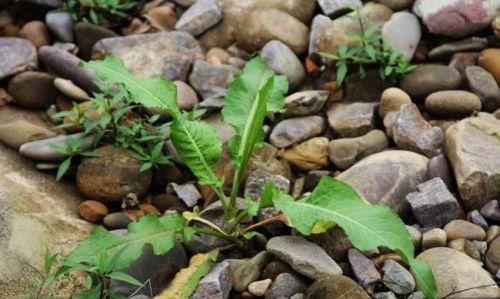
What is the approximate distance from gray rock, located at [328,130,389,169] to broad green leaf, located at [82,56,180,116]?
0.98m

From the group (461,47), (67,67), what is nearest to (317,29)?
(461,47)

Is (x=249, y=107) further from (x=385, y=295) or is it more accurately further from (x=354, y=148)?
(x=385, y=295)

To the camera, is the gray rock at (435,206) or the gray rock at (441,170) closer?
the gray rock at (435,206)

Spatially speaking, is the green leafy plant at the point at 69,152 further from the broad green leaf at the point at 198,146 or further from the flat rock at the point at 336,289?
the flat rock at the point at 336,289

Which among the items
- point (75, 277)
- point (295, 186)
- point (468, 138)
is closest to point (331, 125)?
point (295, 186)

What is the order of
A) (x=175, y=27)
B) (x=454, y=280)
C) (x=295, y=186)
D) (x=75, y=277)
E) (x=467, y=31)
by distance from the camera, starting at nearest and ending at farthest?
(x=454, y=280) → (x=75, y=277) → (x=295, y=186) → (x=467, y=31) → (x=175, y=27)

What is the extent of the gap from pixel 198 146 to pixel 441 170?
131cm

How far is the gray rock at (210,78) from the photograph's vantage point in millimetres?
4379

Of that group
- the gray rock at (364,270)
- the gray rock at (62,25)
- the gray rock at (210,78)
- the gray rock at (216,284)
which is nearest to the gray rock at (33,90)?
the gray rock at (62,25)

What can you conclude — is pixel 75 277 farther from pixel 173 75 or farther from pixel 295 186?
pixel 173 75

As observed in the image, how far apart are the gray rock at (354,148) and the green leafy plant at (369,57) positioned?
44 cm

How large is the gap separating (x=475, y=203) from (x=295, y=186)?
1032mm

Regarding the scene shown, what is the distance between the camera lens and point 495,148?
3.33 meters

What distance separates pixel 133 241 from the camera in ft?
10.1
